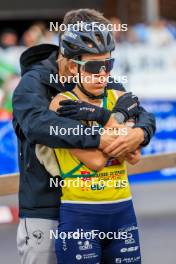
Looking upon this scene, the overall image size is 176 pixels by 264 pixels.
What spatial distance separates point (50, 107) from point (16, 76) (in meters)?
9.86

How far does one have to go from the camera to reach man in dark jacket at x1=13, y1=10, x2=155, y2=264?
366 centimetres

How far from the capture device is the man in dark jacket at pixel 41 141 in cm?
366

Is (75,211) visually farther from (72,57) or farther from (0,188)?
(0,188)

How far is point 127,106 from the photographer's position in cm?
382

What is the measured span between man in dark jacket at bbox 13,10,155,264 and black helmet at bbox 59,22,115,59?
80 mm

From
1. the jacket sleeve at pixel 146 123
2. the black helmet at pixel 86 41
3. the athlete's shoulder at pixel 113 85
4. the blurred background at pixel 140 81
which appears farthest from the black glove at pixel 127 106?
the blurred background at pixel 140 81

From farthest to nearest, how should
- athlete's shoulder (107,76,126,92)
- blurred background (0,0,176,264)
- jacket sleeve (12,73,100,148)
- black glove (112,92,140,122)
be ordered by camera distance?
blurred background (0,0,176,264) → athlete's shoulder (107,76,126,92) → black glove (112,92,140,122) → jacket sleeve (12,73,100,148)

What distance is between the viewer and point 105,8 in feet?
79.7

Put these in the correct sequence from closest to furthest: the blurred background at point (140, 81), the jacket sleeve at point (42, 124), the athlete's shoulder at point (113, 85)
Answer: the jacket sleeve at point (42, 124), the athlete's shoulder at point (113, 85), the blurred background at point (140, 81)

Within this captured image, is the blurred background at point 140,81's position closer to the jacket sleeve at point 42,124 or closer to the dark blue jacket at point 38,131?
the dark blue jacket at point 38,131
